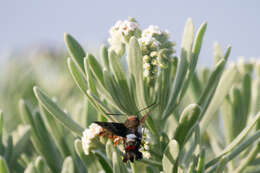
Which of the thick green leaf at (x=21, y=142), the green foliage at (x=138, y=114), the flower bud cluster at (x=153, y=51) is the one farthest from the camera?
the thick green leaf at (x=21, y=142)

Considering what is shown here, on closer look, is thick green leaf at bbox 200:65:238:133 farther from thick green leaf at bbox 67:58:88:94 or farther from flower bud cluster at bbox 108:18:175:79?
thick green leaf at bbox 67:58:88:94

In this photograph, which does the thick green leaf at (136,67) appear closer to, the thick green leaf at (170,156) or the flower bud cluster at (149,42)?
the flower bud cluster at (149,42)

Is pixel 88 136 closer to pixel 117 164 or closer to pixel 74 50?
pixel 117 164

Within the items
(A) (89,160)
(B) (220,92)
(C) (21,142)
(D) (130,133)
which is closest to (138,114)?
A: (D) (130,133)

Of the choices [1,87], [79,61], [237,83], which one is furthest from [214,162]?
[1,87]

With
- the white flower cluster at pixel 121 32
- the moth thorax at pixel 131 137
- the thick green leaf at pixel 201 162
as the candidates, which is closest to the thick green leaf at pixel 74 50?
the white flower cluster at pixel 121 32

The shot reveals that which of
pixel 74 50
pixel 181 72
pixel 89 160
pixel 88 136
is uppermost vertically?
pixel 74 50
